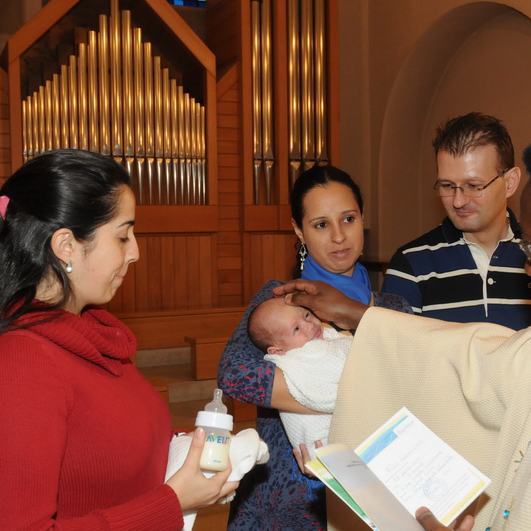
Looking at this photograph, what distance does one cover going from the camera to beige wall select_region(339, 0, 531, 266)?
566cm

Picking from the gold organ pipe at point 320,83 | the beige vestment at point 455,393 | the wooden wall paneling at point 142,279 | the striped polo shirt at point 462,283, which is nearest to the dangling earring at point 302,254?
the striped polo shirt at point 462,283

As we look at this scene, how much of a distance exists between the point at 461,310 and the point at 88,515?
1405 millimetres

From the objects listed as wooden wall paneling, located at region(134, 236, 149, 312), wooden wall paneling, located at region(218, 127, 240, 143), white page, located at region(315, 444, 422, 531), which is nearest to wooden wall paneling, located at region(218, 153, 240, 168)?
wooden wall paneling, located at region(218, 127, 240, 143)

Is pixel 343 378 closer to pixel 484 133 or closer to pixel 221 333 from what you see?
pixel 484 133

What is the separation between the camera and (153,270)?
638 centimetres

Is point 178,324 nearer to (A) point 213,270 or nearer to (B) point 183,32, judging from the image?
(A) point 213,270

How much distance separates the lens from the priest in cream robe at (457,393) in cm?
139

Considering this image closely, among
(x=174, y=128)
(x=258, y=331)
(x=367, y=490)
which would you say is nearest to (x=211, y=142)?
(x=174, y=128)

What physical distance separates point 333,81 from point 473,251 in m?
4.73

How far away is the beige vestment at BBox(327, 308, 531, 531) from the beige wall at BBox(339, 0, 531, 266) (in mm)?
4340

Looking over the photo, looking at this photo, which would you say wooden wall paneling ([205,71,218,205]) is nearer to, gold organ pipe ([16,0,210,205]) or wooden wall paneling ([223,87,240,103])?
gold organ pipe ([16,0,210,205])

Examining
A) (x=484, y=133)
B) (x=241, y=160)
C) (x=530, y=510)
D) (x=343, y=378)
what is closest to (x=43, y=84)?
(x=241, y=160)

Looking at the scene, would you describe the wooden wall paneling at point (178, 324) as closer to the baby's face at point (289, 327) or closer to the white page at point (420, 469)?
the baby's face at point (289, 327)

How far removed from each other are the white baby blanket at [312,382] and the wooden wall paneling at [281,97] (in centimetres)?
472
